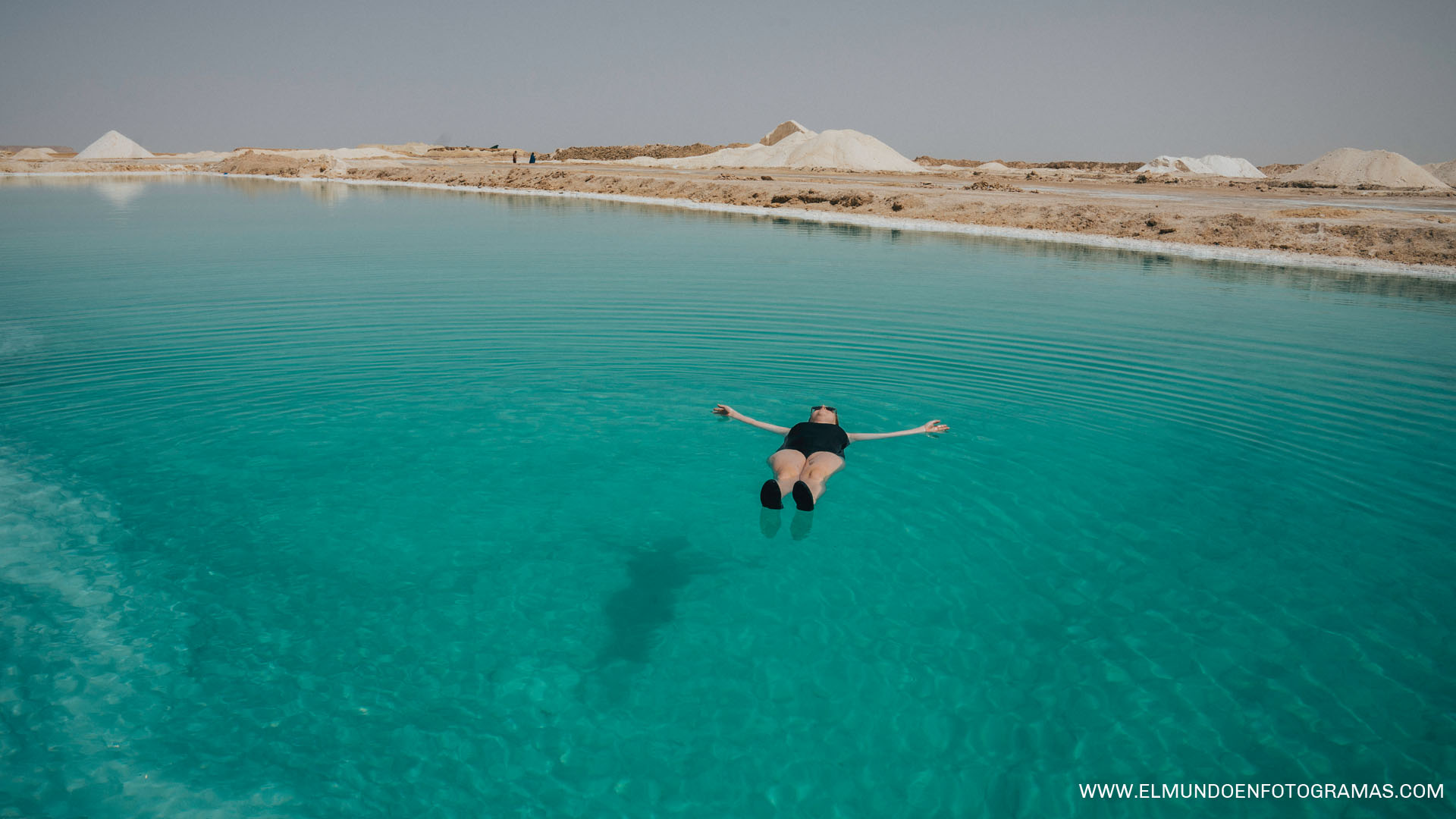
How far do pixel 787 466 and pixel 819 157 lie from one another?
356 ft

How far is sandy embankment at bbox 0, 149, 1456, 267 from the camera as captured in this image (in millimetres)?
38344

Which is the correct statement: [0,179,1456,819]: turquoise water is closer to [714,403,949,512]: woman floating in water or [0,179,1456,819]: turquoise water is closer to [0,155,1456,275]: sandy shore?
[714,403,949,512]: woman floating in water

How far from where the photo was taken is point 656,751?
6.39 meters

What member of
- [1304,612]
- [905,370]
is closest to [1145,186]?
[905,370]

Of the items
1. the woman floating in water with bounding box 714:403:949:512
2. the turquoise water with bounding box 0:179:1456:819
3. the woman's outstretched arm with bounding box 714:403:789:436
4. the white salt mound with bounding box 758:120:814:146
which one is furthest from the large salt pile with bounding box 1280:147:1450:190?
the woman floating in water with bounding box 714:403:949:512

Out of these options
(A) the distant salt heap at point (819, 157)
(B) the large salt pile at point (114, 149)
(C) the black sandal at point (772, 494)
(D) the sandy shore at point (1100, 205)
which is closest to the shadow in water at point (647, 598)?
(C) the black sandal at point (772, 494)

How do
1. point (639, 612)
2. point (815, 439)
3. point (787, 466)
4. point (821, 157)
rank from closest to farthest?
point (639, 612)
point (787, 466)
point (815, 439)
point (821, 157)

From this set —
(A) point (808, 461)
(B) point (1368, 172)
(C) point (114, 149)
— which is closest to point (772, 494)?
(A) point (808, 461)

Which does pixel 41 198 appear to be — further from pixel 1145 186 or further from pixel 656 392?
pixel 1145 186

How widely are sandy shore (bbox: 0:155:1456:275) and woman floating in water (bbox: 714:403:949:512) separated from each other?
115 ft

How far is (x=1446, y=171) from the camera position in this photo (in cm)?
13712

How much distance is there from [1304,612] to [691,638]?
6.57 meters

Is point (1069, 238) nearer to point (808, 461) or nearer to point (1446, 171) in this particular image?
point (808, 461)

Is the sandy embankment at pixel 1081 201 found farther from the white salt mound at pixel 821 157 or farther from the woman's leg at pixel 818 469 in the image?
the woman's leg at pixel 818 469
